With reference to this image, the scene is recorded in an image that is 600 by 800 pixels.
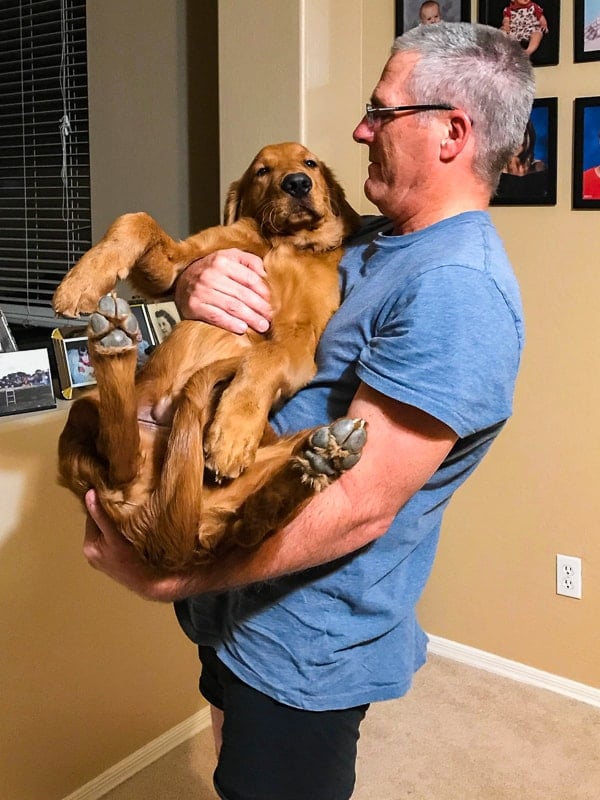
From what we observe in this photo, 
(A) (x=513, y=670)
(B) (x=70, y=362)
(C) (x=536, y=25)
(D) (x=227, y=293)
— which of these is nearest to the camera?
(D) (x=227, y=293)

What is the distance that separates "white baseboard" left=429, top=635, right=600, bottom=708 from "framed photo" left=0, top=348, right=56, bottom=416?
5.34ft

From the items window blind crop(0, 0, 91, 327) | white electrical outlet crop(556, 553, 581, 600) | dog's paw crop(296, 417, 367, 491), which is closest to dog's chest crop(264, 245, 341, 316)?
dog's paw crop(296, 417, 367, 491)

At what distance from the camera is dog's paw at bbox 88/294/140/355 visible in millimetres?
1123

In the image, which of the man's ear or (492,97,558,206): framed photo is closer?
the man's ear

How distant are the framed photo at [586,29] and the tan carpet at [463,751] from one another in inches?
76.6

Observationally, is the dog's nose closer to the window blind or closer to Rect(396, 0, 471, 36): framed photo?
Rect(396, 0, 471, 36): framed photo

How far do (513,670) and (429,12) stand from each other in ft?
6.96

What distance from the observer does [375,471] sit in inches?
43.3

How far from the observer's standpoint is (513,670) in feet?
9.18

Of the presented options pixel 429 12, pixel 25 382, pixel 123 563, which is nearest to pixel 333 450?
pixel 123 563

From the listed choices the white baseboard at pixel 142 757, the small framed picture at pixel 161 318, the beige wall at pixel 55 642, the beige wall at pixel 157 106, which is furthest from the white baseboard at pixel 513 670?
the beige wall at pixel 157 106

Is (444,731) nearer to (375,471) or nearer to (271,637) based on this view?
(271,637)

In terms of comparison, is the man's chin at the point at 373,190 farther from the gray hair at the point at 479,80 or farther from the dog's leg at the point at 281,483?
the dog's leg at the point at 281,483

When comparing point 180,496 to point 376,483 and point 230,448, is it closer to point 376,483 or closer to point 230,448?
point 230,448
